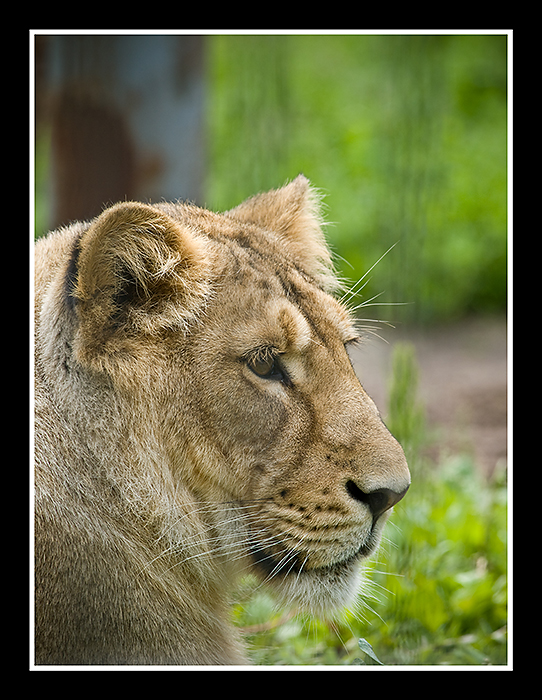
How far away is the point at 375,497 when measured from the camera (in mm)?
2416

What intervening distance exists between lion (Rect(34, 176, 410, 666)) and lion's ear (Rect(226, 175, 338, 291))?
611 mm

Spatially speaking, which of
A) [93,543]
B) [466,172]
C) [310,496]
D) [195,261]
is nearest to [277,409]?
[310,496]

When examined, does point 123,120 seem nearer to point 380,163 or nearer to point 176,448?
point 176,448

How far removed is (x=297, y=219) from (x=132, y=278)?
1.04m

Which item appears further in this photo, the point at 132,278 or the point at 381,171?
the point at 381,171

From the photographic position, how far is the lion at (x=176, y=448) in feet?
7.64

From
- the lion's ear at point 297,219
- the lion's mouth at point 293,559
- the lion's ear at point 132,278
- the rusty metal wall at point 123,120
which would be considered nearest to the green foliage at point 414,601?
the lion's mouth at point 293,559

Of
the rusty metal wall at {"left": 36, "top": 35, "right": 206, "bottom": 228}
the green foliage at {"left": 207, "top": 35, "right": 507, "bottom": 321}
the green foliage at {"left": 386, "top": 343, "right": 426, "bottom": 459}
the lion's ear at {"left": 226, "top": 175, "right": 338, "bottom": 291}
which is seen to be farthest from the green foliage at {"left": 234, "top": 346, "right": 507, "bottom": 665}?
the rusty metal wall at {"left": 36, "top": 35, "right": 206, "bottom": 228}

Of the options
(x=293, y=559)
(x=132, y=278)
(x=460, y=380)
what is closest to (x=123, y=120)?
(x=132, y=278)

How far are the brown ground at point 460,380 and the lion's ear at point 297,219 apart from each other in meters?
2.36

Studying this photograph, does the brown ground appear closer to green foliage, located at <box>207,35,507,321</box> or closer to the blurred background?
the blurred background

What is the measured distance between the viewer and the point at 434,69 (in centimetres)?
406

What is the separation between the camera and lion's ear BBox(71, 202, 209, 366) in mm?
2311
